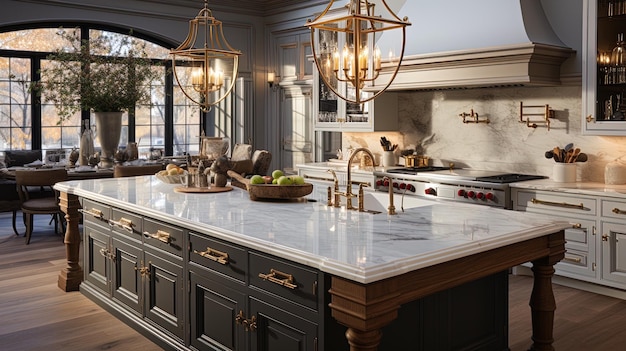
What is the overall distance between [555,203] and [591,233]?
341 millimetres

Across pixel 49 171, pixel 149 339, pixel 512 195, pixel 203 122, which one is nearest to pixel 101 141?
pixel 49 171

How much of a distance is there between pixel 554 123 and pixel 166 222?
139 inches

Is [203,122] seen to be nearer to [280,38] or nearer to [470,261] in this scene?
[280,38]

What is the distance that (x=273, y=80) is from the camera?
10312mm

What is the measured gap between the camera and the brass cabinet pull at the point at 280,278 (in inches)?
101

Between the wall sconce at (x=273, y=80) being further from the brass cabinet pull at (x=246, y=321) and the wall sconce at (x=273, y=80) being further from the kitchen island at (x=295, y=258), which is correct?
the brass cabinet pull at (x=246, y=321)

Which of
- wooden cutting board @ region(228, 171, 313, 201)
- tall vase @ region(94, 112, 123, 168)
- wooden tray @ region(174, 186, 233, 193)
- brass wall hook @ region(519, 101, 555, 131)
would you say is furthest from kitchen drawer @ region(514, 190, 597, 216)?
tall vase @ region(94, 112, 123, 168)

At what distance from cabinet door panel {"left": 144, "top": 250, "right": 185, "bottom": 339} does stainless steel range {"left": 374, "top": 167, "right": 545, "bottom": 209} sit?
2.01m

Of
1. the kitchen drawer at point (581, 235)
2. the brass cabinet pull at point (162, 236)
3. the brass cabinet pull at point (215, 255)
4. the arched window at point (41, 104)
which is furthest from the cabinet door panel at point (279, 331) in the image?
the arched window at point (41, 104)

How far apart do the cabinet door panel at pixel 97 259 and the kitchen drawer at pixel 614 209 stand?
139 inches

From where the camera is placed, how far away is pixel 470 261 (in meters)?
2.61

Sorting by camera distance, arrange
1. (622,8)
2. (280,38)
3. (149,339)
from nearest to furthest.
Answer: (149,339) < (622,8) < (280,38)

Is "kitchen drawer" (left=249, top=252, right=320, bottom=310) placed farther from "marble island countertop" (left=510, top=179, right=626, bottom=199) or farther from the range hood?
the range hood

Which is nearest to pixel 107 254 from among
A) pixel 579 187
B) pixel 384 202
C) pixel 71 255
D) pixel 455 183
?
pixel 71 255
